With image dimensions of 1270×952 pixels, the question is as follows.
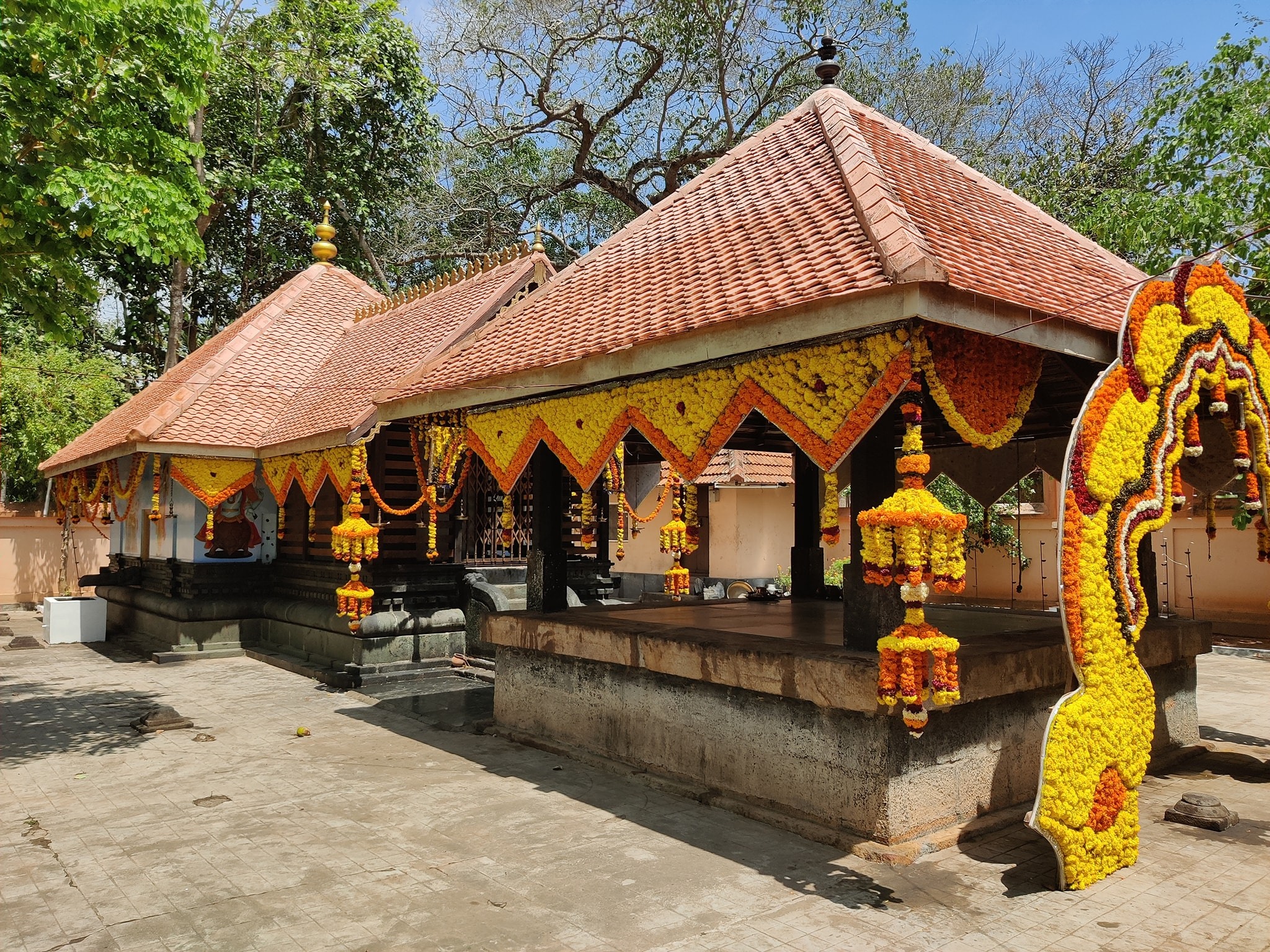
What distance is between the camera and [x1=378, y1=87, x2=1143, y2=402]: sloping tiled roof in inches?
201

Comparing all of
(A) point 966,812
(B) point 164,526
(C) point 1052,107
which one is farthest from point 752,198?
(C) point 1052,107

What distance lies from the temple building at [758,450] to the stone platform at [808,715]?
0.08 feet

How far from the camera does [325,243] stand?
16.5 m

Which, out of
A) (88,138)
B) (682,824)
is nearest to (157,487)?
(88,138)

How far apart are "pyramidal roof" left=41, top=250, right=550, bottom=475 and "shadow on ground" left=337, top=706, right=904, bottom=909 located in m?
4.21

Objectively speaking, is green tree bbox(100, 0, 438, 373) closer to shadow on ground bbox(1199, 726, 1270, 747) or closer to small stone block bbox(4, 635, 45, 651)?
small stone block bbox(4, 635, 45, 651)

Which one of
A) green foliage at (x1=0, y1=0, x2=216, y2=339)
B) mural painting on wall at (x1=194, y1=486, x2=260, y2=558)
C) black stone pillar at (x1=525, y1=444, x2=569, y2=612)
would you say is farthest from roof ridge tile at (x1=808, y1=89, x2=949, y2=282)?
mural painting on wall at (x1=194, y1=486, x2=260, y2=558)

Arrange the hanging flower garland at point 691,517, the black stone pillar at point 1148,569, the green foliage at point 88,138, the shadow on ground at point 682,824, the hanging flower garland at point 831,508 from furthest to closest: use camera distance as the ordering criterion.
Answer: the hanging flower garland at point 691,517 → the black stone pillar at point 1148,569 → the green foliage at point 88,138 → the hanging flower garland at point 831,508 → the shadow on ground at point 682,824

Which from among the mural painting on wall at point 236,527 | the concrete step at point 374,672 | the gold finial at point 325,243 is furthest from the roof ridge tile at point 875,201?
the gold finial at point 325,243

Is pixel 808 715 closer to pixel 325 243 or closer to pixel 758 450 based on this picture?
pixel 758 450

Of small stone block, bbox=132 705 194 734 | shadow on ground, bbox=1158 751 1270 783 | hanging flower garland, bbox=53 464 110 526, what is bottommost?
shadow on ground, bbox=1158 751 1270 783

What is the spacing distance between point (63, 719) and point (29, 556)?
49.4ft

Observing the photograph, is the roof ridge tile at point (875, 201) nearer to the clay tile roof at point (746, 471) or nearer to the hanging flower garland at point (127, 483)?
the clay tile roof at point (746, 471)

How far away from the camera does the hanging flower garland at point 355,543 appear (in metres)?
9.42
